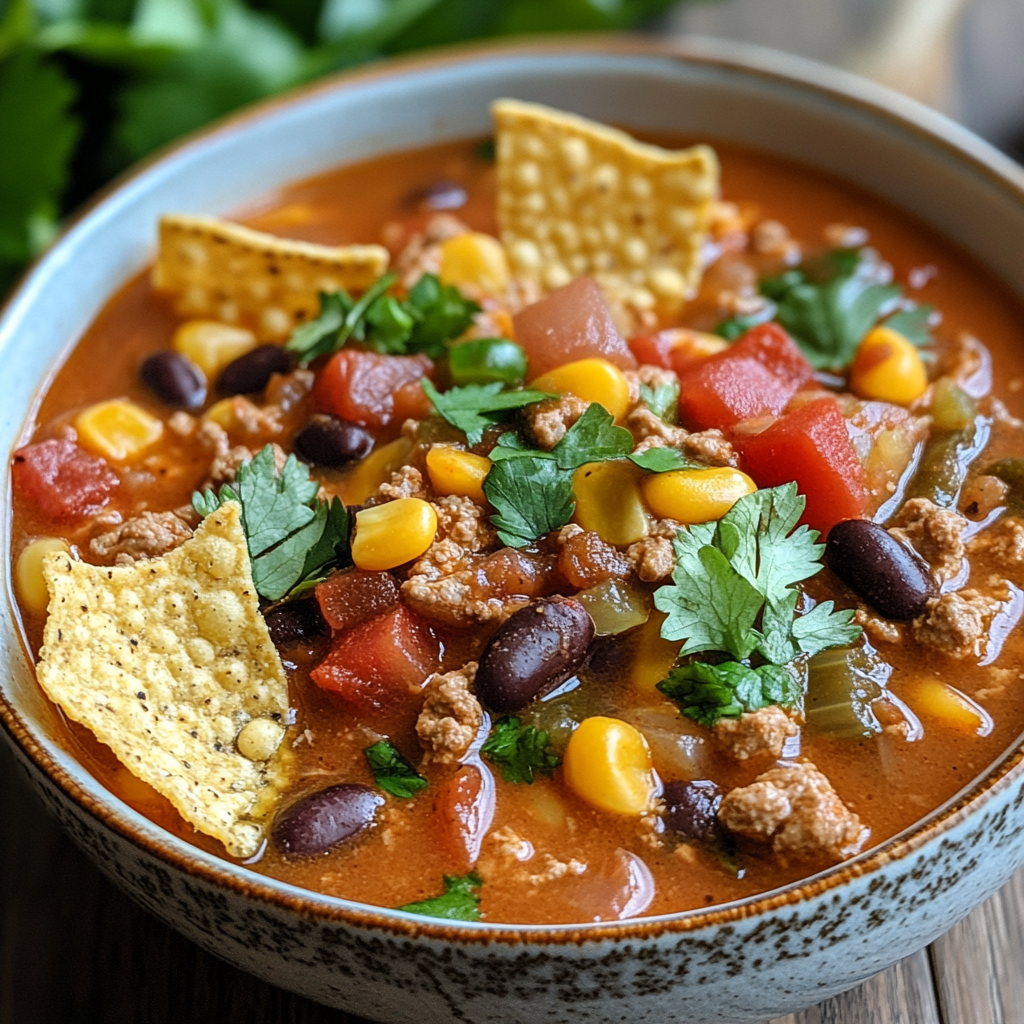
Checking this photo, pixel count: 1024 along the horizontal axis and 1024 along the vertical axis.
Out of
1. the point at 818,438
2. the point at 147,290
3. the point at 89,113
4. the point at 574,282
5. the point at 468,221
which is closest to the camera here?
the point at 818,438

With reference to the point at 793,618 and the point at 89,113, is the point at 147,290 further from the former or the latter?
the point at 793,618

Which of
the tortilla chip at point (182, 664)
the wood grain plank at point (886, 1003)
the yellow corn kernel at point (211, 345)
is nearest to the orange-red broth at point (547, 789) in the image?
the tortilla chip at point (182, 664)

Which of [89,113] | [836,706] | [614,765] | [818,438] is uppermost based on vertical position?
[818,438]

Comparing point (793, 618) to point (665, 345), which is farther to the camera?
point (665, 345)

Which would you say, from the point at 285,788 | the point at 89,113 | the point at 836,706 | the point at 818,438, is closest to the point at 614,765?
the point at 836,706

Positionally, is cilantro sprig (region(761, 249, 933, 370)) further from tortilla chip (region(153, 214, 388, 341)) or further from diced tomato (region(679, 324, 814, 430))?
tortilla chip (region(153, 214, 388, 341))

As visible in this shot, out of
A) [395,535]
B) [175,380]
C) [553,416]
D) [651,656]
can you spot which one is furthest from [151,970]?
[553,416]

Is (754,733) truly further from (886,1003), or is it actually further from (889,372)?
(889,372)
